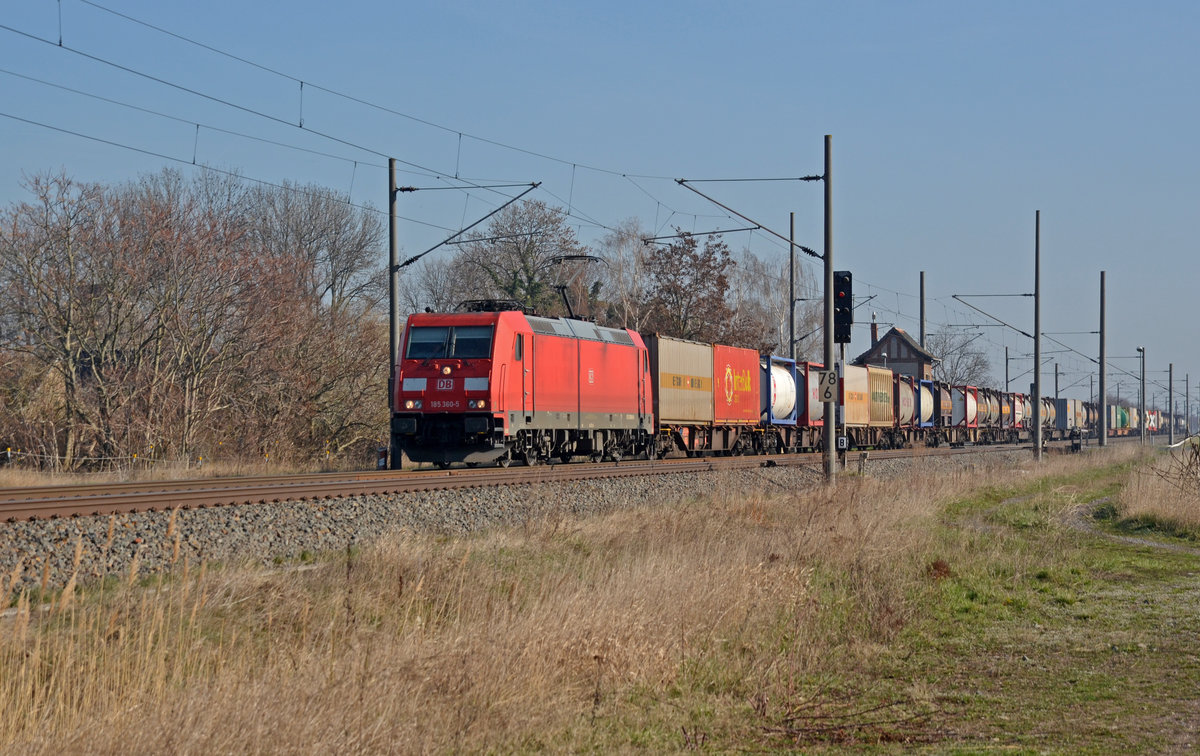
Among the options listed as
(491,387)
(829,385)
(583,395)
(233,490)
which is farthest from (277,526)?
(583,395)

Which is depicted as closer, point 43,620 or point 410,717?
point 410,717

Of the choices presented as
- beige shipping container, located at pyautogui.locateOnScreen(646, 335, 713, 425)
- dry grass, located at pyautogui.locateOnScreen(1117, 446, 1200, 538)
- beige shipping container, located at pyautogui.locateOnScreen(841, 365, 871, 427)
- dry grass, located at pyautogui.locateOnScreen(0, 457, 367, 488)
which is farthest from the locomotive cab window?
beige shipping container, located at pyautogui.locateOnScreen(841, 365, 871, 427)

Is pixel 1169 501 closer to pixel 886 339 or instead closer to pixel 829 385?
pixel 829 385

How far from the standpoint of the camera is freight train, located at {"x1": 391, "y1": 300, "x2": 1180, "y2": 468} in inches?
918

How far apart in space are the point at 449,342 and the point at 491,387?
1.61m

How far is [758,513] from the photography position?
16812 millimetres

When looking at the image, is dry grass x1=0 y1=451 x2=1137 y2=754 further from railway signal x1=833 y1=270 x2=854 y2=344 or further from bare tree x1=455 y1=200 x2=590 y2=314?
bare tree x1=455 y1=200 x2=590 y2=314

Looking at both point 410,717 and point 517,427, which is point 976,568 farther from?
point 517,427

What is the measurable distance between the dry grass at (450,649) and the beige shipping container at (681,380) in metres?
18.5

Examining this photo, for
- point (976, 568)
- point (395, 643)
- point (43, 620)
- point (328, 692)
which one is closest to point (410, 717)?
point (328, 692)

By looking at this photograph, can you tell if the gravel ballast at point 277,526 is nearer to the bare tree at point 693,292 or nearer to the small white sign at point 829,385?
the small white sign at point 829,385

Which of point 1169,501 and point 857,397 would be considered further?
point 857,397

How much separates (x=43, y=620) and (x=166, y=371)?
80.0ft

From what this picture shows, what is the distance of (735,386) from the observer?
3553cm
